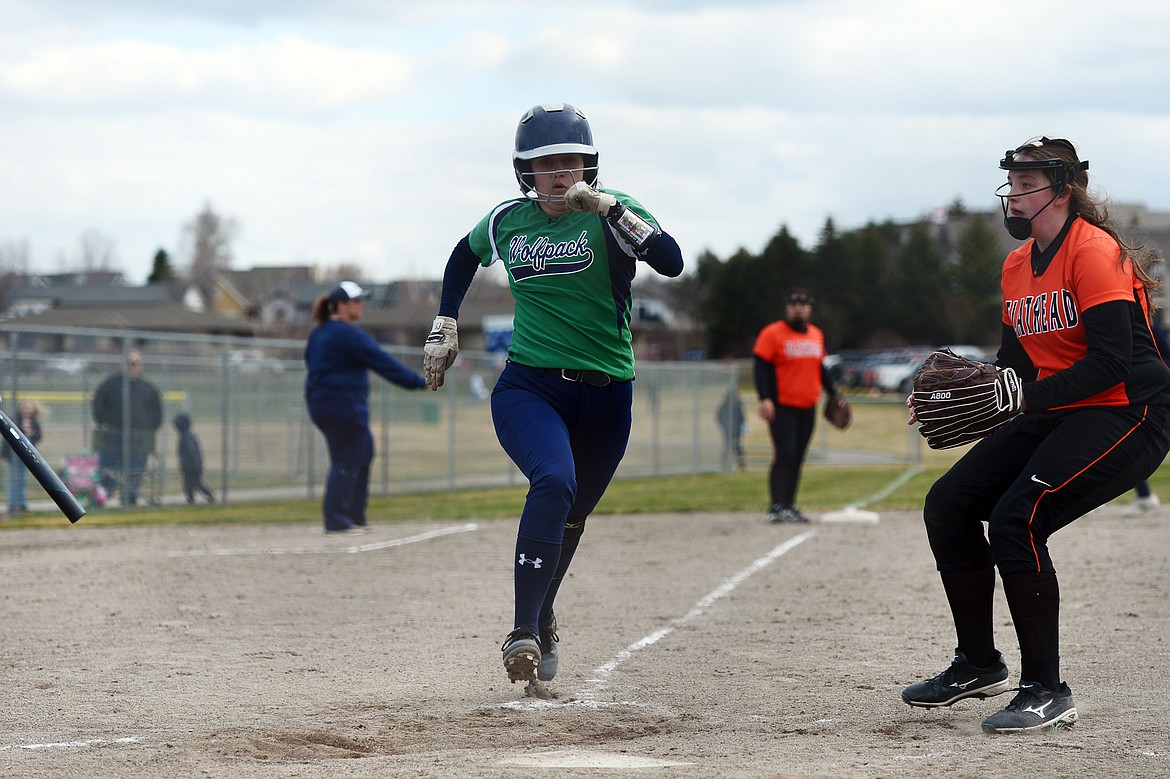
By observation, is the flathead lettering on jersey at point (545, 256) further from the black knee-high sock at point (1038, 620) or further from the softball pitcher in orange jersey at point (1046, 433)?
the black knee-high sock at point (1038, 620)

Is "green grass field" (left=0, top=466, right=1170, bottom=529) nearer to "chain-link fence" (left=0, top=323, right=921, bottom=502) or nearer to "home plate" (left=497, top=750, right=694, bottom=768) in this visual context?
"chain-link fence" (left=0, top=323, right=921, bottom=502)

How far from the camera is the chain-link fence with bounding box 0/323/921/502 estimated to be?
15766 millimetres

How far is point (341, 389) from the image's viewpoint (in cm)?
1205

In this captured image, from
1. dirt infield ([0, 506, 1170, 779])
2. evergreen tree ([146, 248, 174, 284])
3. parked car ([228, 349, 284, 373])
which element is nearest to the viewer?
dirt infield ([0, 506, 1170, 779])

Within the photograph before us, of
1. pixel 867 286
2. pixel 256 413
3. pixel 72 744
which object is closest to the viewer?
pixel 72 744

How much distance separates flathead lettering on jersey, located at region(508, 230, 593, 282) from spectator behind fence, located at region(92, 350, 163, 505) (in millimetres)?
11677

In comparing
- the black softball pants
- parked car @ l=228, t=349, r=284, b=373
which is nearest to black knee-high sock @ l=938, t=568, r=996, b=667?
the black softball pants

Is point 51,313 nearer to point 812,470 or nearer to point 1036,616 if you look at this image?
point 812,470

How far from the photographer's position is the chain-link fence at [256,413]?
51.7ft

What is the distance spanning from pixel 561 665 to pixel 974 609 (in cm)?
184

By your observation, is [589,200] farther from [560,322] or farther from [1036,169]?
[1036,169]

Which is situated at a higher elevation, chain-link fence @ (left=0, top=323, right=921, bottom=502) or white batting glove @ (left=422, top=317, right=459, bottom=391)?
white batting glove @ (left=422, top=317, right=459, bottom=391)

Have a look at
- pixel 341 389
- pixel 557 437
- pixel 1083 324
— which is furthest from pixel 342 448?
pixel 1083 324

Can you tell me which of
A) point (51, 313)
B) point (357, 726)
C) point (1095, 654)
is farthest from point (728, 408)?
point (51, 313)
